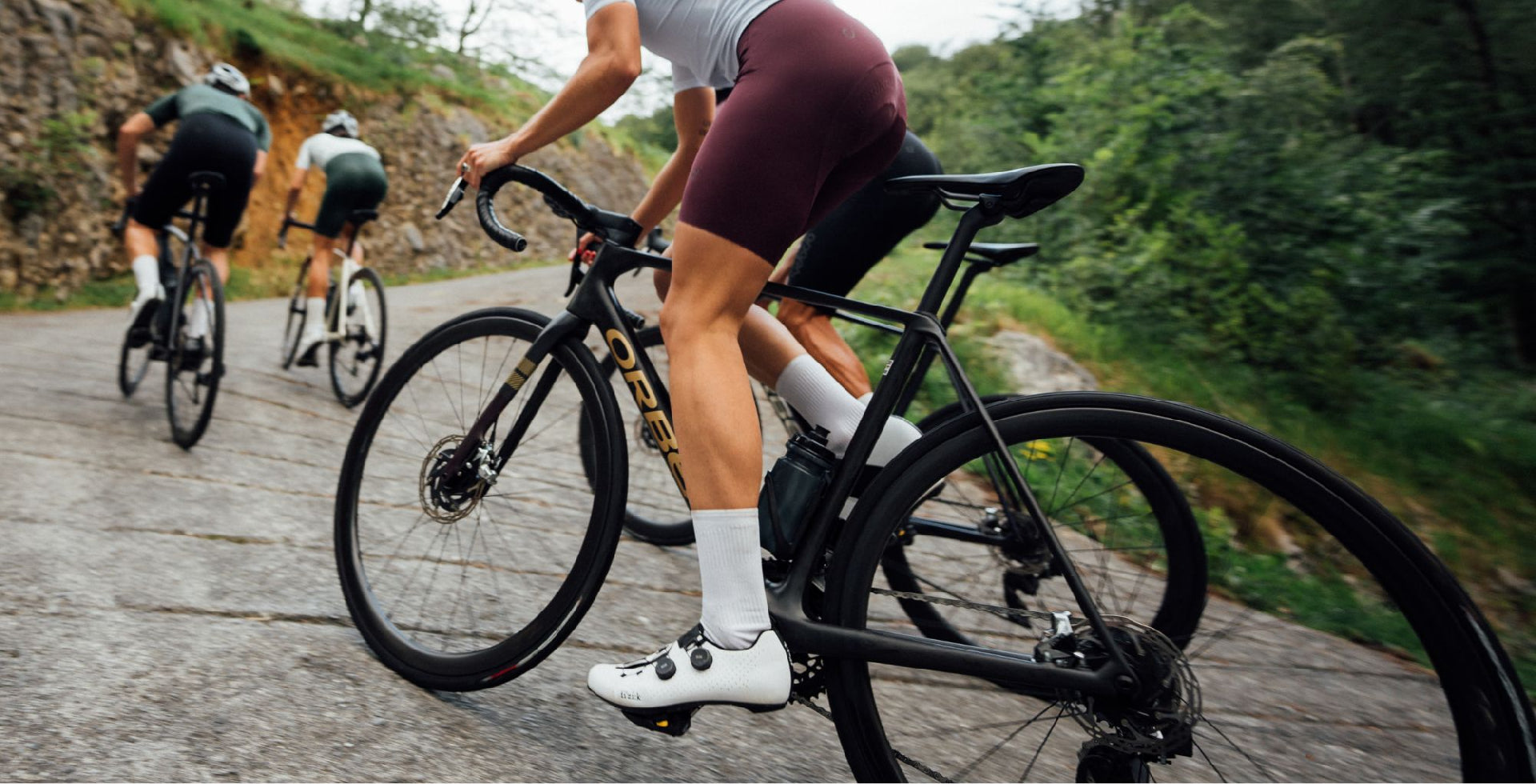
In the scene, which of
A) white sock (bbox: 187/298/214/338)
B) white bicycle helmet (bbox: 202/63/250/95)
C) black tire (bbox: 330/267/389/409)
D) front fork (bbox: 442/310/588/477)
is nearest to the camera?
front fork (bbox: 442/310/588/477)

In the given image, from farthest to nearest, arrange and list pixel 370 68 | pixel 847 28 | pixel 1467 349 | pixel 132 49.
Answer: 1. pixel 370 68
2. pixel 132 49
3. pixel 1467 349
4. pixel 847 28

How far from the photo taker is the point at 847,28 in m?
1.55

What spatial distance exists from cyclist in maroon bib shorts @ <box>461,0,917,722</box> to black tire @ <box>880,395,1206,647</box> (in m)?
0.48

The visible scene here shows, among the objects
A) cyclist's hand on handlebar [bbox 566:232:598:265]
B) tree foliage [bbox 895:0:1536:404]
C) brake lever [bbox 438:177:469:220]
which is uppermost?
tree foliage [bbox 895:0:1536:404]

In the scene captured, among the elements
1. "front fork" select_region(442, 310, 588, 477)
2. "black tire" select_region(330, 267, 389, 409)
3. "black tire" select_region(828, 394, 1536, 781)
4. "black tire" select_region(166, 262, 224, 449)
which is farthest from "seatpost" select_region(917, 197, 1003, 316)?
"black tire" select_region(330, 267, 389, 409)

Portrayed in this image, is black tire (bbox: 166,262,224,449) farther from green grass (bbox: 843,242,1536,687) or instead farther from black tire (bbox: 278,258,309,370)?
Answer: green grass (bbox: 843,242,1536,687)

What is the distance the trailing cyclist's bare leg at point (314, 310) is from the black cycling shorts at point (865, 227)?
3706 millimetres

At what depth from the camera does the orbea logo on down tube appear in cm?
179

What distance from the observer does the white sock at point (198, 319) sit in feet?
12.4

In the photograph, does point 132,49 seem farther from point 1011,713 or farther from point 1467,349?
point 1467,349

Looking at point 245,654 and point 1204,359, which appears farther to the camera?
point 1204,359

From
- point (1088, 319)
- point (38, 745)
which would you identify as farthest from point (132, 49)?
point (38, 745)

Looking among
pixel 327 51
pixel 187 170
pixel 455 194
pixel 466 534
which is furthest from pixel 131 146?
pixel 327 51

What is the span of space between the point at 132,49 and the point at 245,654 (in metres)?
12.6
